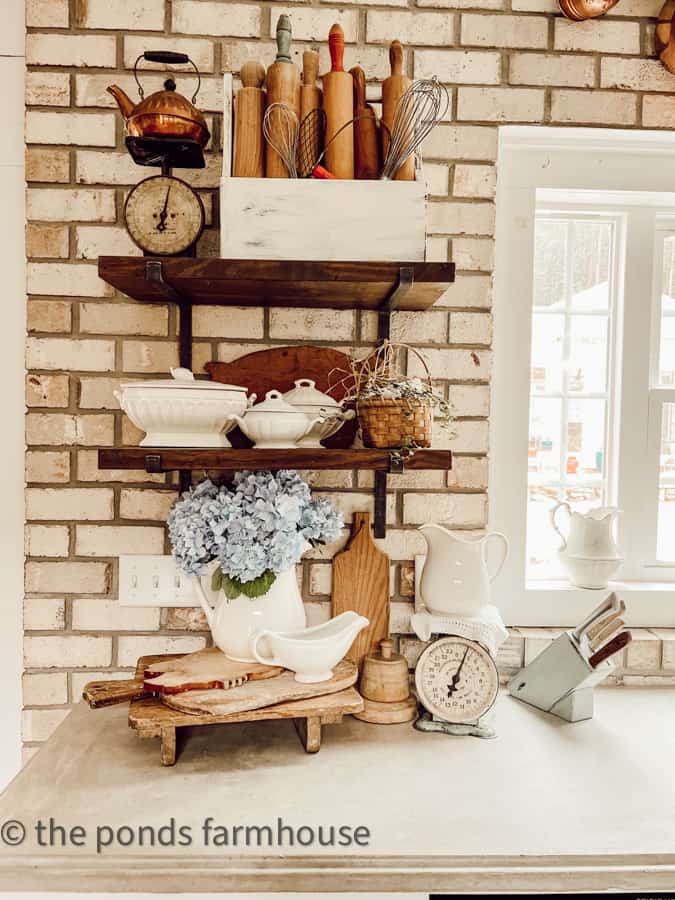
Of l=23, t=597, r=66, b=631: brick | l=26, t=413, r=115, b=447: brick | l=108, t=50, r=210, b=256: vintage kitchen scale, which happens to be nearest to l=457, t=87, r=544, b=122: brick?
l=108, t=50, r=210, b=256: vintage kitchen scale

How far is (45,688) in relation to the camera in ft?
4.97

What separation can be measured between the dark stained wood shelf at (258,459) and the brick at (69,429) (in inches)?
12.0

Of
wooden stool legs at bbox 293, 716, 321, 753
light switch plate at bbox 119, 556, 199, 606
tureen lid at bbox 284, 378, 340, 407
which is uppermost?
tureen lid at bbox 284, 378, 340, 407

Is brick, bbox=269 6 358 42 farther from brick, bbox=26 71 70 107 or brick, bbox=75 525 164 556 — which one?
brick, bbox=75 525 164 556

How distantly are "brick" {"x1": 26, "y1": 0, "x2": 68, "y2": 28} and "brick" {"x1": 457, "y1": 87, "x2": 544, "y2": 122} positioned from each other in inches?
35.8

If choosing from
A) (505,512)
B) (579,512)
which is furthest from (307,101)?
(579,512)

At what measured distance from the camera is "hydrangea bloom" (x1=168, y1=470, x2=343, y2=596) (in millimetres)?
1276

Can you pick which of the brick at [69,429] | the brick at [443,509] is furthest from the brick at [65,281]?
the brick at [443,509]

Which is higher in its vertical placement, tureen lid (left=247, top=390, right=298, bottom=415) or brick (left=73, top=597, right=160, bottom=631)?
tureen lid (left=247, top=390, right=298, bottom=415)

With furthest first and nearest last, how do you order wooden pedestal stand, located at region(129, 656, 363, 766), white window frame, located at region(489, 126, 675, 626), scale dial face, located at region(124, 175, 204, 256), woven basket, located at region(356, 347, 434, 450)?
white window frame, located at region(489, 126, 675, 626)
scale dial face, located at region(124, 175, 204, 256)
woven basket, located at region(356, 347, 434, 450)
wooden pedestal stand, located at region(129, 656, 363, 766)

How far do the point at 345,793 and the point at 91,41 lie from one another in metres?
1.63

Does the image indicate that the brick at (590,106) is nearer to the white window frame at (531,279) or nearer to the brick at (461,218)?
the white window frame at (531,279)

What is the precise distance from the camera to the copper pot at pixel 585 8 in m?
1.49

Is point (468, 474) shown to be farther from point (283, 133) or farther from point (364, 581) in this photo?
point (283, 133)
